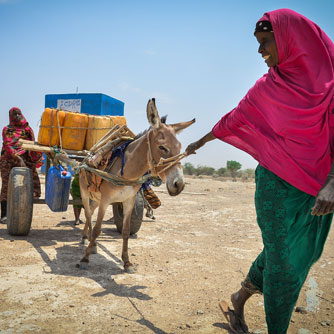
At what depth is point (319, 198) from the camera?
1.83 metres

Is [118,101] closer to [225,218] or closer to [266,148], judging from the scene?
[225,218]

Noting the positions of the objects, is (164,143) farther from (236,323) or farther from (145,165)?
(236,323)

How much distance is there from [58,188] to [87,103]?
8.63ft

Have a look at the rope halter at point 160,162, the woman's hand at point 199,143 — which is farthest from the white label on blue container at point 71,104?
the woman's hand at point 199,143

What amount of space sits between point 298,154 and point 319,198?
0.36m

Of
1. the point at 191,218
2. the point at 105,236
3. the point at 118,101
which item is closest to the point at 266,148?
the point at 105,236

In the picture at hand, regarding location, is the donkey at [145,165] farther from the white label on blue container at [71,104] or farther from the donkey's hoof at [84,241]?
the white label on blue container at [71,104]

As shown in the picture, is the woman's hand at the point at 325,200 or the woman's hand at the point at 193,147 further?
the woman's hand at the point at 193,147

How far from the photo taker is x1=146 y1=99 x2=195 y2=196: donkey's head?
3619 mm

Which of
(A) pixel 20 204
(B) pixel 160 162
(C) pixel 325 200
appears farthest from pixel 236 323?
(A) pixel 20 204

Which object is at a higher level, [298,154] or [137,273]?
[298,154]

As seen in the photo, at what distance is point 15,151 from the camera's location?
6.35 metres

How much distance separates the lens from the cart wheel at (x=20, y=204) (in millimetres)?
5504

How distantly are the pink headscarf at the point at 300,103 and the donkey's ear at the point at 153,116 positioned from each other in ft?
5.97
